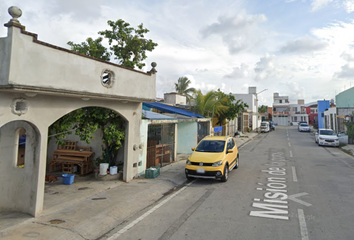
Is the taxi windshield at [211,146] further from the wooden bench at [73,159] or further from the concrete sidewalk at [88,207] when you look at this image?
the wooden bench at [73,159]

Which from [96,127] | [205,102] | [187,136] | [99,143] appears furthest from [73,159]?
[205,102]

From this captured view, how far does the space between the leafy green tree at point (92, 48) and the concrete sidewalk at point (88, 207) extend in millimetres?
6668

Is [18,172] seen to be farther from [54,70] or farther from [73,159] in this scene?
[73,159]

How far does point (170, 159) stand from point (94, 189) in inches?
231

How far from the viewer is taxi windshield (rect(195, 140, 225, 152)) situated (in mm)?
9750

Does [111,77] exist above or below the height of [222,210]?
above

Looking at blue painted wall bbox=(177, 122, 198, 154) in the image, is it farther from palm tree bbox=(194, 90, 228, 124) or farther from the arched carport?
the arched carport

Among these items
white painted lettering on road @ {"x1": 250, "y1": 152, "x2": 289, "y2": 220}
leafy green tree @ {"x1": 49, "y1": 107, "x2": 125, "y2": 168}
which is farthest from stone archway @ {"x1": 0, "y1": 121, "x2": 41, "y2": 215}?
white painted lettering on road @ {"x1": 250, "y1": 152, "x2": 289, "y2": 220}

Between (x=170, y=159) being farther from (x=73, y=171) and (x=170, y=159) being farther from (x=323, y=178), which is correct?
(x=323, y=178)

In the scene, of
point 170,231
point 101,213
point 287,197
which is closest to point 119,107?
point 101,213

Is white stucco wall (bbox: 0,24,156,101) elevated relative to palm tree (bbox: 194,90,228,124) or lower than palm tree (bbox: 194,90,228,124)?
lower

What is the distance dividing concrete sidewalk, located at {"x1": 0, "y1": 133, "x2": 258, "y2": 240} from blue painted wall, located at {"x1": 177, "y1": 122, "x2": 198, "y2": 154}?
257 inches

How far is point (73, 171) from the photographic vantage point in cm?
1008

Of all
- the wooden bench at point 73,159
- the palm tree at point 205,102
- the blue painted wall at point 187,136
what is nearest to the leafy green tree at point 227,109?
the palm tree at point 205,102
